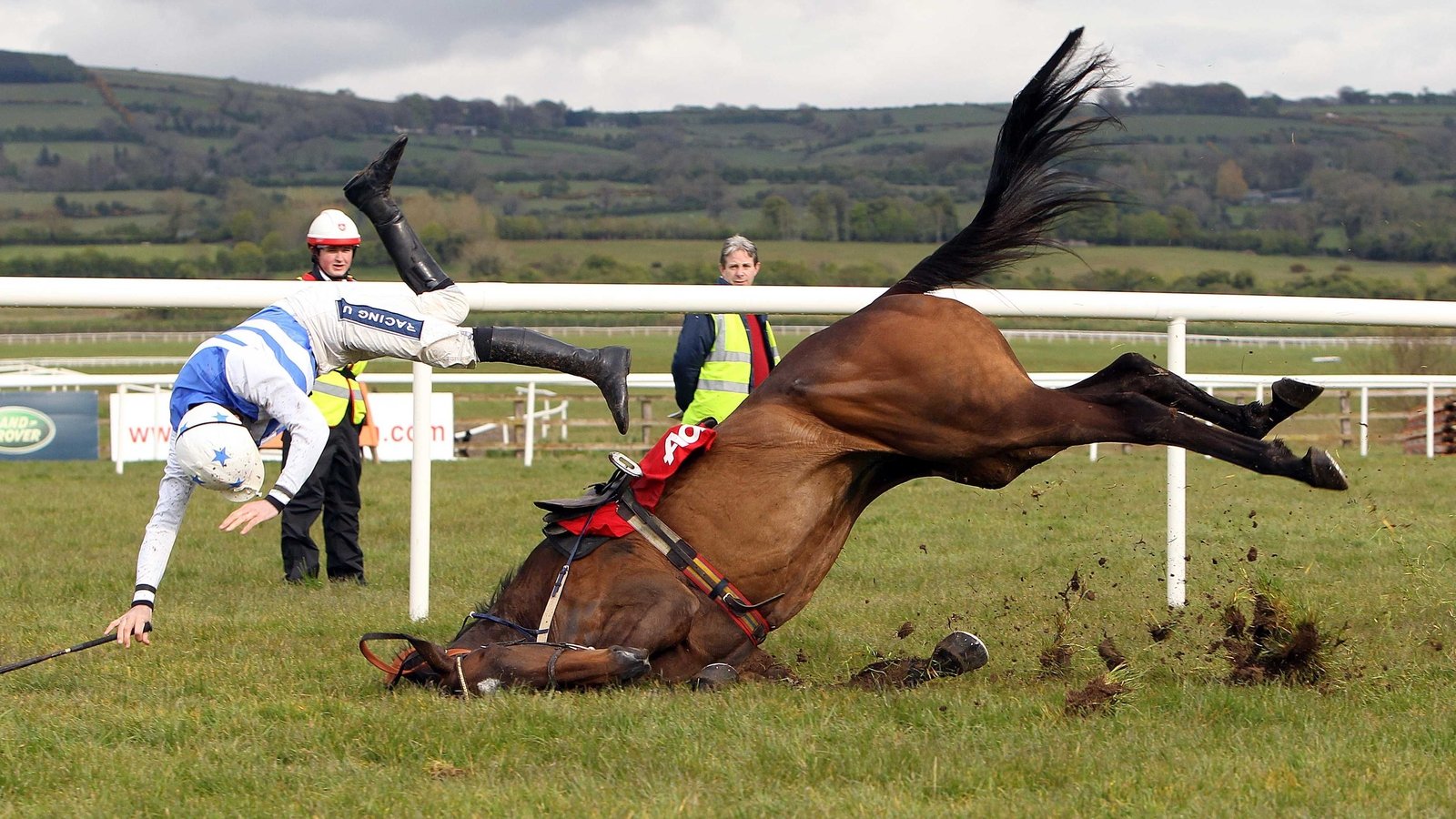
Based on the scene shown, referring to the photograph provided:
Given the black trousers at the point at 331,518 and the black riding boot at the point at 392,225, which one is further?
the black trousers at the point at 331,518

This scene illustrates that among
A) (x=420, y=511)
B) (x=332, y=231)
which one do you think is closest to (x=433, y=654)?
(x=420, y=511)

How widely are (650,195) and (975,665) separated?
259 ft

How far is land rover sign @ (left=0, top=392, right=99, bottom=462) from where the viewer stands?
16.4m

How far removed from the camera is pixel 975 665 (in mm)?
4496

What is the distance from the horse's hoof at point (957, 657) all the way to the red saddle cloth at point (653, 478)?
3.32 feet

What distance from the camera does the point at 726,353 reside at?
6.53 m

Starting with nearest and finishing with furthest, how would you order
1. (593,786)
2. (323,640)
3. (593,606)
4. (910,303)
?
(593,786) → (593,606) → (910,303) → (323,640)

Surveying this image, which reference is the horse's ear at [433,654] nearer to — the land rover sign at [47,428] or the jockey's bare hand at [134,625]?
the jockey's bare hand at [134,625]

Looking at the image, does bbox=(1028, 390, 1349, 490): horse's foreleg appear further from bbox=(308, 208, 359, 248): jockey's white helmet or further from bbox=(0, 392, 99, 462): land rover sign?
bbox=(0, 392, 99, 462): land rover sign

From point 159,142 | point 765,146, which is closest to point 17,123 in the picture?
point 159,142

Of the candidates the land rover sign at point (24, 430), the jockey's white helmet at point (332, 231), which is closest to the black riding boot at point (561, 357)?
the jockey's white helmet at point (332, 231)

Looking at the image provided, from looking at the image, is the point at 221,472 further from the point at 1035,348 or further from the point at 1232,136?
the point at 1232,136

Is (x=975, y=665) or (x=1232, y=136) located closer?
(x=975, y=665)

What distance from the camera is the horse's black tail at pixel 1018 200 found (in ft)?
16.2
